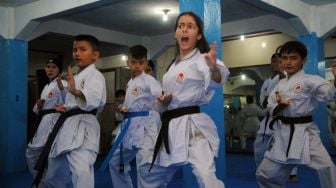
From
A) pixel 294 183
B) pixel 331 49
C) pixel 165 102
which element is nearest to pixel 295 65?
pixel 165 102

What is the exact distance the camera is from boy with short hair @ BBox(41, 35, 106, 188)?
10.1 ft

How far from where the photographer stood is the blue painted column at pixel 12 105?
22.7ft

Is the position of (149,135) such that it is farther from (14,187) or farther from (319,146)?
(14,187)

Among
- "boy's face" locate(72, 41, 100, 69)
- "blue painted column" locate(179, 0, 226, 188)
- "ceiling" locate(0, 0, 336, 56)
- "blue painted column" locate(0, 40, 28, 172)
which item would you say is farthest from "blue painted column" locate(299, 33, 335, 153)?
"blue painted column" locate(0, 40, 28, 172)

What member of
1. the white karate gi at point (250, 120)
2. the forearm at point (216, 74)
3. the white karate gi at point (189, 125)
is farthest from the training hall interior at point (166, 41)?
the forearm at point (216, 74)

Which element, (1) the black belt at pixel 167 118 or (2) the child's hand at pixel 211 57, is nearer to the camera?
(2) the child's hand at pixel 211 57

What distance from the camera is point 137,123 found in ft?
14.1

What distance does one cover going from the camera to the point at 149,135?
4250 mm

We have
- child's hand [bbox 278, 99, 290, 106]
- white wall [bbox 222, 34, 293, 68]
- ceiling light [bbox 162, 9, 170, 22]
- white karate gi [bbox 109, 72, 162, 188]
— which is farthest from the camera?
white wall [bbox 222, 34, 293, 68]

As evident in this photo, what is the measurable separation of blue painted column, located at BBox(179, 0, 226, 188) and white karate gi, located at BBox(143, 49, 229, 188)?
1212mm

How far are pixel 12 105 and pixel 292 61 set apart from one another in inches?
210

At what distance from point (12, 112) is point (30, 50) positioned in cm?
468

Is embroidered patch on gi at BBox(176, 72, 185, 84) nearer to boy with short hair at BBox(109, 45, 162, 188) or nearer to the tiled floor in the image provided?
boy with short hair at BBox(109, 45, 162, 188)

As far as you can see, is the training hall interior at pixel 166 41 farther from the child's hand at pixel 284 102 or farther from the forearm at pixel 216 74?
the forearm at pixel 216 74
